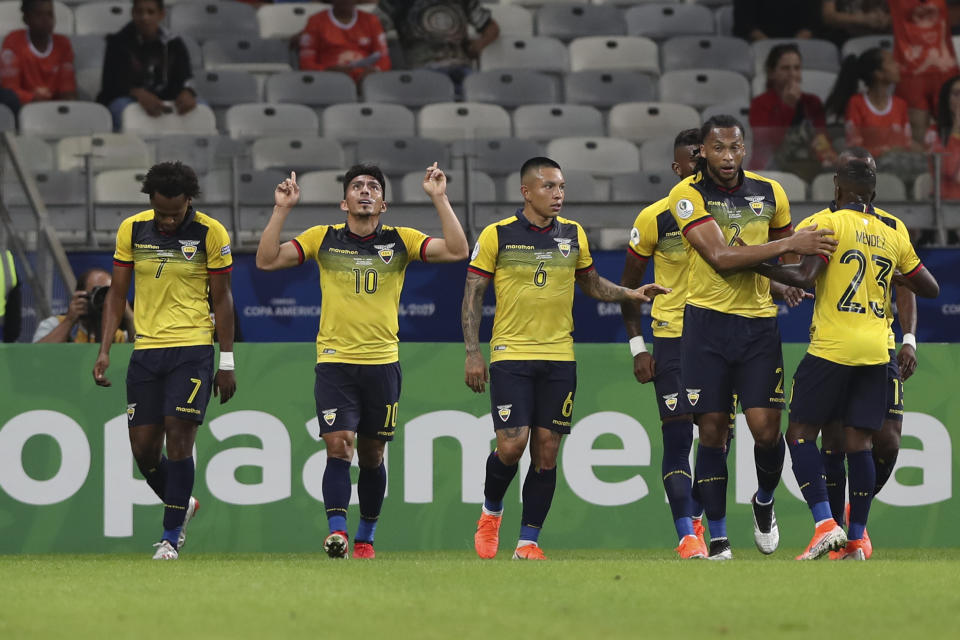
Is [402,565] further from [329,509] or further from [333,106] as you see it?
[333,106]

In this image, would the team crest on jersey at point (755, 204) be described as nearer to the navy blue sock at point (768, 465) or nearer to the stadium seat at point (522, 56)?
the navy blue sock at point (768, 465)

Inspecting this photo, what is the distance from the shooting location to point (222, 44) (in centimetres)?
1638

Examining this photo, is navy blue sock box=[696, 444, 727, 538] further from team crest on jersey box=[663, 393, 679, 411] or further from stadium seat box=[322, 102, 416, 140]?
stadium seat box=[322, 102, 416, 140]

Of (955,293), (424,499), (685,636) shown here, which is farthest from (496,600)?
(955,293)

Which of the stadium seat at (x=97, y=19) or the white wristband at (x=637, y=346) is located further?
the stadium seat at (x=97, y=19)

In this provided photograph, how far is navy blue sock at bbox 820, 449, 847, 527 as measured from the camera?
27.1 feet

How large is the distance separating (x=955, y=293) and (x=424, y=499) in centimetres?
484

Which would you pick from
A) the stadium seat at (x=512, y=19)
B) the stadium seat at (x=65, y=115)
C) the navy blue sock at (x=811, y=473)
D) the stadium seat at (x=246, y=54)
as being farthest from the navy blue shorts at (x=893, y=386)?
the stadium seat at (x=512, y=19)

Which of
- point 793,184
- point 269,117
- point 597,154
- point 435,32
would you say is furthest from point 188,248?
point 435,32

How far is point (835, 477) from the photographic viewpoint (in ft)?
27.3

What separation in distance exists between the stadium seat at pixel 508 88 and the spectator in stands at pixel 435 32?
43cm

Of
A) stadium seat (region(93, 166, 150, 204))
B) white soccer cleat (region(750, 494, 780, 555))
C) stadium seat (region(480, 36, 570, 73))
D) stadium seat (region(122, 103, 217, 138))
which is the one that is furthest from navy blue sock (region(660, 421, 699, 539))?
stadium seat (region(480, 36, 570, 73))

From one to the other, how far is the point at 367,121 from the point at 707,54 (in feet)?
16.3

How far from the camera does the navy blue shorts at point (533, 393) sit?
27.3ft
